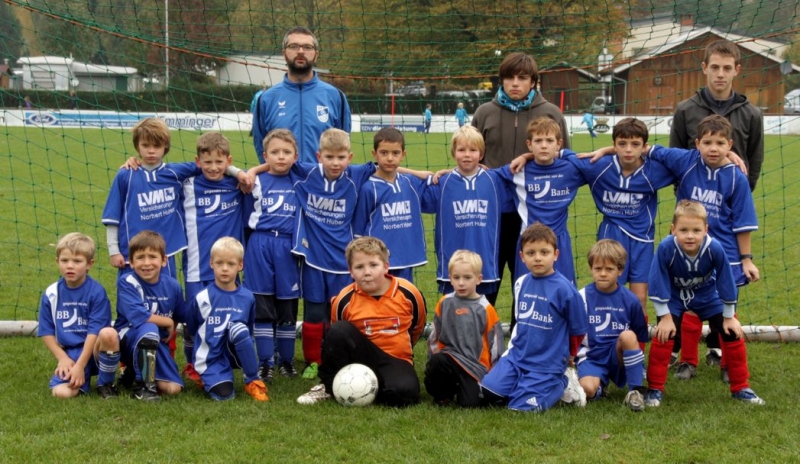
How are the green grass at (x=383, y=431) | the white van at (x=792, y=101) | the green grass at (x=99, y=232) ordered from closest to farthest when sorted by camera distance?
the green grass at (x=383, y=431), the green grass at (x=99, y=232), the white van at (x=792, y=101)

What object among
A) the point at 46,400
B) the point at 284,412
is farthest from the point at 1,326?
the point at 284,412

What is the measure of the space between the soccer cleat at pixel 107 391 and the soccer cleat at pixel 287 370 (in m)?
0.97

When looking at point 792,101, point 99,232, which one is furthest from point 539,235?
point 792,101

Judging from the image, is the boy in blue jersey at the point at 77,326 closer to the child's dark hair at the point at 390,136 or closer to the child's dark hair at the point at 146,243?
the child's dark hair at the point at 146,243

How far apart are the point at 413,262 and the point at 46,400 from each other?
2.08 meters

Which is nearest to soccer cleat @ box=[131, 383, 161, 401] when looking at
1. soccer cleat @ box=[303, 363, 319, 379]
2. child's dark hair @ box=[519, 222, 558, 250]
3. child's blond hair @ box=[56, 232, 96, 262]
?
child's blond hair @ box=[56, 232, 96, 262]

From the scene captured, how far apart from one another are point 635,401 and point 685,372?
2.80 feet

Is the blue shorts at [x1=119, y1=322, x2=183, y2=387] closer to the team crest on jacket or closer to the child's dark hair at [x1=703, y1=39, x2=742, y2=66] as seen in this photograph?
the team crest on jacket

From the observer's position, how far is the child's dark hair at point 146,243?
4.45m

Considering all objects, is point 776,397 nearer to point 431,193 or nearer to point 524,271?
point 524,271

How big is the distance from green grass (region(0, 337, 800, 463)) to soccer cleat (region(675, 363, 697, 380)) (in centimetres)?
26

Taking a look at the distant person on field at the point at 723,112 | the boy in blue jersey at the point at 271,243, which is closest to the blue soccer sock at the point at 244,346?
the boy in blue jersey at the point at 271,243

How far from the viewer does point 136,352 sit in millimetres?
4414

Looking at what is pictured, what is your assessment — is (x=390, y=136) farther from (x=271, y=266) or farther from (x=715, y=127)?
(x=715, y=127)
